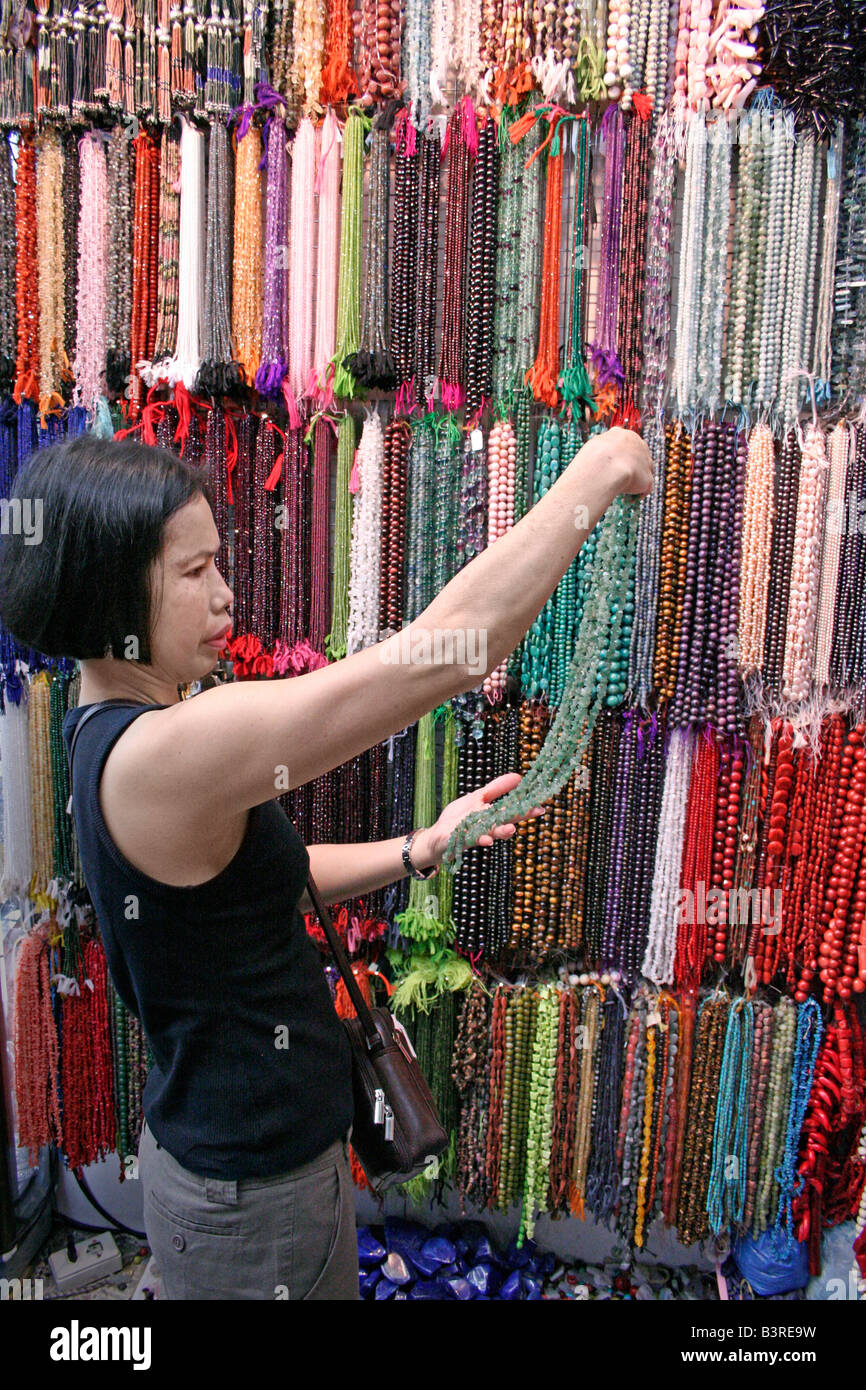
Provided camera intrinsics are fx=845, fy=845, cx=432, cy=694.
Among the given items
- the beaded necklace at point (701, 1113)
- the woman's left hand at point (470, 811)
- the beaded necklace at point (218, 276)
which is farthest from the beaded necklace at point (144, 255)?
the beaded necklace at point (701, 1113)

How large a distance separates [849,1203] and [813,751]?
3.37ft

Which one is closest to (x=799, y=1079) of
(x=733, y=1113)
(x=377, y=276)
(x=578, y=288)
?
(x=733, y=1113)

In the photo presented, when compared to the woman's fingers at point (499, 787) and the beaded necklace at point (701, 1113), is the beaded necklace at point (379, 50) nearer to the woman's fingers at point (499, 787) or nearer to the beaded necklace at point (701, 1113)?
the woman's fingers at point (499, 787)

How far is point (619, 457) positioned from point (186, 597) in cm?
55

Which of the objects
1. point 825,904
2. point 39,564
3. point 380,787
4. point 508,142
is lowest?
point 825,904

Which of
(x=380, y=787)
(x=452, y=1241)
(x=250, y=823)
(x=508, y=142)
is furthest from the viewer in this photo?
(x=452, y=1241)

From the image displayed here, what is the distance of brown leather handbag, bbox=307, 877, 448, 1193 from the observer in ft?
4.19

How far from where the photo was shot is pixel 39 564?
102cm

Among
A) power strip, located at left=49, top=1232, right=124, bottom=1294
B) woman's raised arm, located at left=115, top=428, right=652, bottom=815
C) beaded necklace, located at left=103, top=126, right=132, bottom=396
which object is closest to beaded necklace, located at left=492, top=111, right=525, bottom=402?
beaded necklace, located at left=103, top=126, right=132, bottom=396
